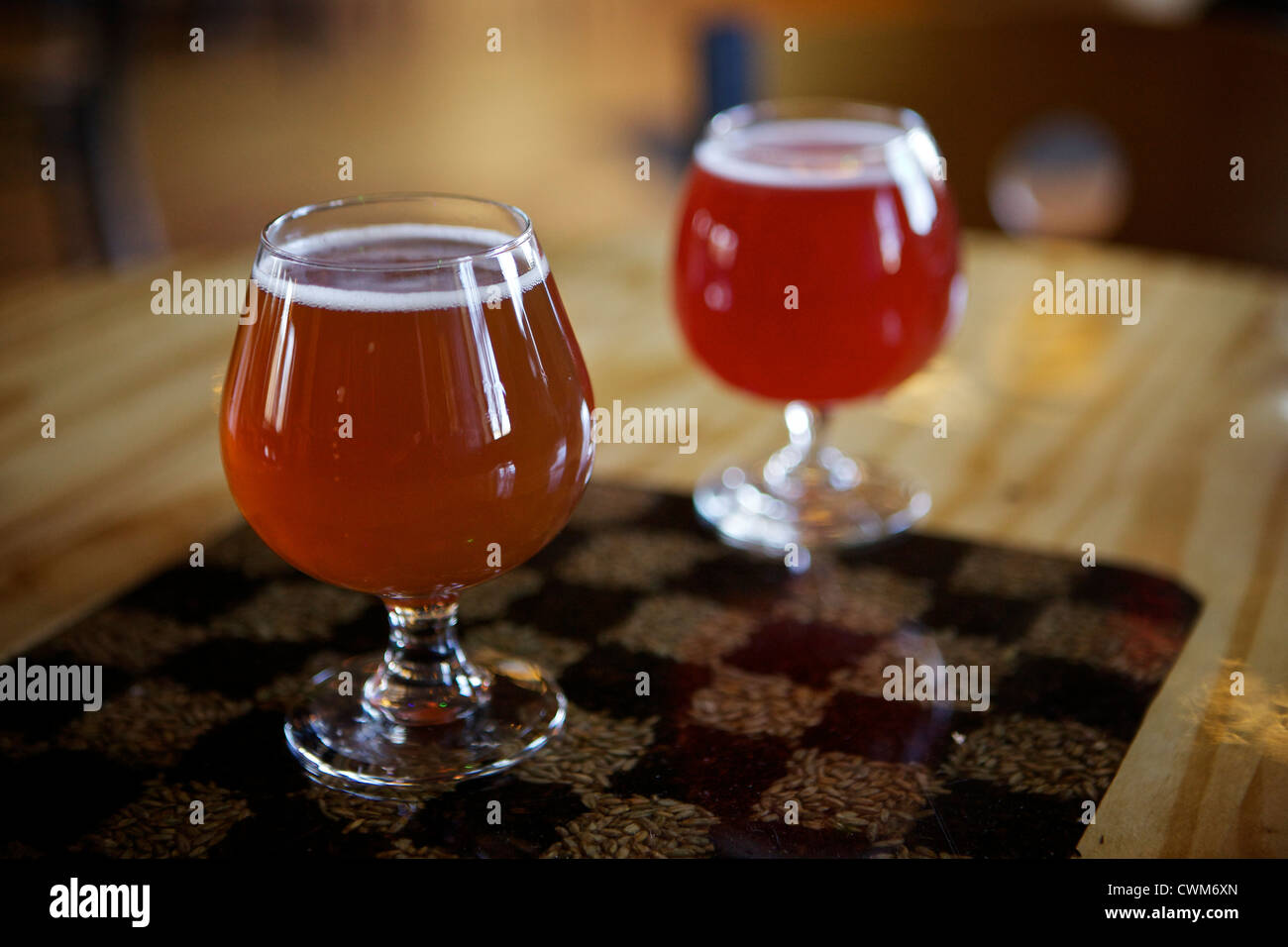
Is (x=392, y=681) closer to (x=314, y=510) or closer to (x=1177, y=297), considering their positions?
(x=314, y=510)

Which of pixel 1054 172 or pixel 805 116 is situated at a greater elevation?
pixel 805 116

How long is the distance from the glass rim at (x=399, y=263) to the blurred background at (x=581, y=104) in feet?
2.99

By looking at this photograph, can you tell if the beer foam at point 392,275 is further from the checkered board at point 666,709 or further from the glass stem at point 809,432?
the glass stem at point 809,432

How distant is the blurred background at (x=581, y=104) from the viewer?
72.5 inches

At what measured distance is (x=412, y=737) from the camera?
77 centimetres

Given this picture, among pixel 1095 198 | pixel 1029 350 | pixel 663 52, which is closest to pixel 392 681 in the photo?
pixel 1029 350

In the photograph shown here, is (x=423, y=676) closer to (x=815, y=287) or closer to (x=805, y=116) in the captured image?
(x=815, y=287)

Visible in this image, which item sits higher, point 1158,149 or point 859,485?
point 1158,149

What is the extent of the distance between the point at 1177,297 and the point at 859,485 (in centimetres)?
59

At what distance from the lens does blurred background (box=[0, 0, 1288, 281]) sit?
184 cm

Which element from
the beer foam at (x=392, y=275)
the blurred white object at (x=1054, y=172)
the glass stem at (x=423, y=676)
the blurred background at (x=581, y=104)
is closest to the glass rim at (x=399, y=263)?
the beer foam at (x=392, y=275)

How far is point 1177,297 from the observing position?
1.49 m

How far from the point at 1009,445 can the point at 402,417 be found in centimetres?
65

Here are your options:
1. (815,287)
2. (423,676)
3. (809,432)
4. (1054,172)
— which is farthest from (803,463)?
(1054,172)
